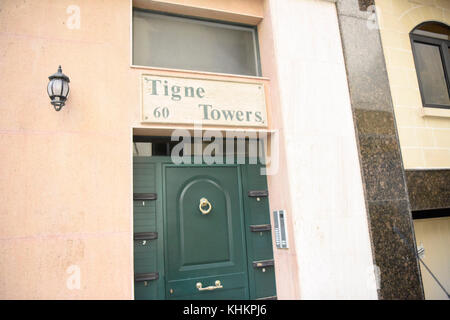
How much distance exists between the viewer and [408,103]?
15.0 ft

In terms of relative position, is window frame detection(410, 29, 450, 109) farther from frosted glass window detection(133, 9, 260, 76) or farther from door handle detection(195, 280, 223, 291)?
door handle detection(195, 280, 223, 291)

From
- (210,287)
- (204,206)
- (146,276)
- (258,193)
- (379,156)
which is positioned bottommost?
(210,287)

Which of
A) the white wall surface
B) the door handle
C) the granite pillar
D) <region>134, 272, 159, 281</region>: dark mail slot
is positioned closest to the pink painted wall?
<region>134, 272, 159, 281</region>: dark mail slot

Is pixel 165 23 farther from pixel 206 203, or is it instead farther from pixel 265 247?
pixel 265 247

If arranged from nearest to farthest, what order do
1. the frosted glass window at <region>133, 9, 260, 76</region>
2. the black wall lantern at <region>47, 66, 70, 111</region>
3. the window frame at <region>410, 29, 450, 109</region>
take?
the black wall lantern at <region>47, 66, 70, 111</region>, the frosted glass window at <region>133, 9, 260, 76</region>, the window frame at <region>410, 29, 450, 109</region>

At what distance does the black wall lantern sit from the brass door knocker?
74.8 inches

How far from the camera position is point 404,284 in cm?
380

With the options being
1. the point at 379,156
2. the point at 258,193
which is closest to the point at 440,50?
the point at 379,156

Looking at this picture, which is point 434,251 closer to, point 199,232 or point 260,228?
point 260,228

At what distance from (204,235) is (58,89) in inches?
90.1

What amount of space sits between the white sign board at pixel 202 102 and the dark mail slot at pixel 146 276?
5.71ft

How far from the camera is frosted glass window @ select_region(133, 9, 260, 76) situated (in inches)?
152

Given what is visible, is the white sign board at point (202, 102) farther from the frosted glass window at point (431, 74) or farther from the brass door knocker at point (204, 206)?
the frosted glass window at point (431, 74)

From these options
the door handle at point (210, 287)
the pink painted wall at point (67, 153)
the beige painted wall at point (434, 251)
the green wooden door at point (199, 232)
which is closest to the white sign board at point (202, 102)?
the pink painted wall at point (67, 153)
